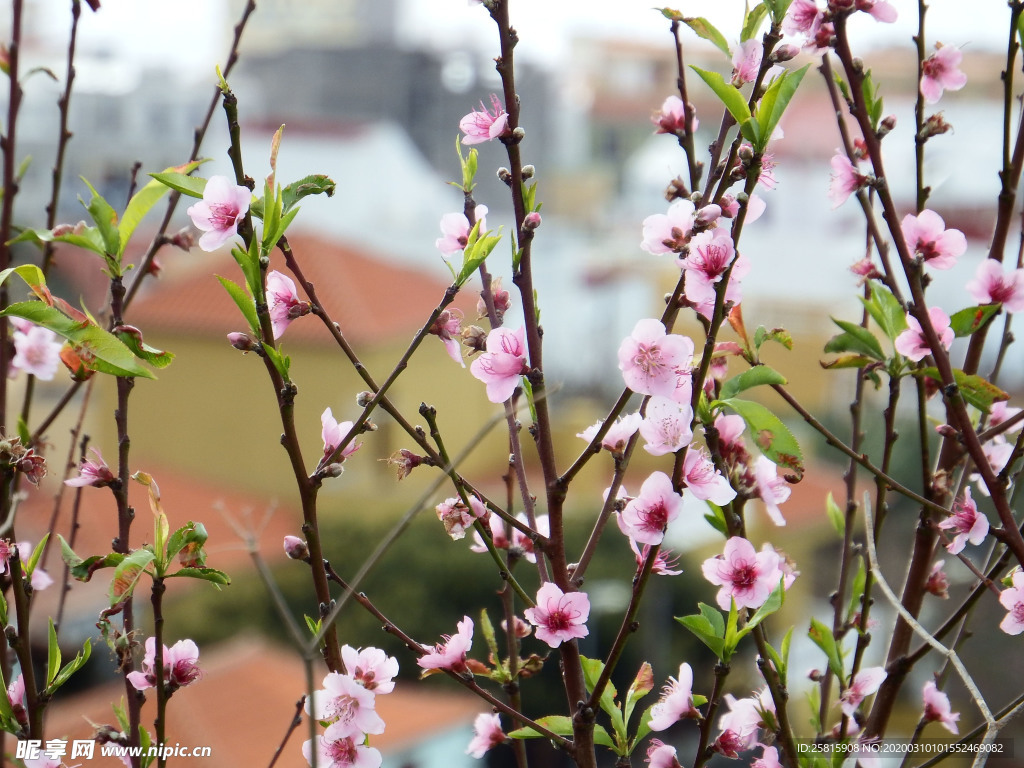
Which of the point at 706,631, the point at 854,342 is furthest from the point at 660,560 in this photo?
the point at 854,342

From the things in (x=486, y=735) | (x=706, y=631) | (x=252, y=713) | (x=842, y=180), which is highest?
(x=842, y=180)

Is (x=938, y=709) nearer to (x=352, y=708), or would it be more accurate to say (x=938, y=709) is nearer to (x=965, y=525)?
(x=965, y=525)

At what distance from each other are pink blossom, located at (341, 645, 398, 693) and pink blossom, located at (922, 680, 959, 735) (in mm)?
355

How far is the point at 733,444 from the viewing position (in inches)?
20.5

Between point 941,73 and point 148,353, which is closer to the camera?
point 148,353

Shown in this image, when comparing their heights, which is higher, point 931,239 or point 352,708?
point 931,239

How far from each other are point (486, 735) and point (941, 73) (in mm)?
473

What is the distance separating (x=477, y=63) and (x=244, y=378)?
7020 mm

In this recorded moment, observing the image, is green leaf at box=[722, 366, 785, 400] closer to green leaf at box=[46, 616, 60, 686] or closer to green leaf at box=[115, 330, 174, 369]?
green leaf at box=[115, 330, 174, 369]

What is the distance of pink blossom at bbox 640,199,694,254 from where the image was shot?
47 centimetres

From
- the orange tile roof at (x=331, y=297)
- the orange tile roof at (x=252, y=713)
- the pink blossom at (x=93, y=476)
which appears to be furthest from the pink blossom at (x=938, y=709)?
the orange tile roof at (x=331, y=297)

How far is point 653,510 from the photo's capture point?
1.50 ft

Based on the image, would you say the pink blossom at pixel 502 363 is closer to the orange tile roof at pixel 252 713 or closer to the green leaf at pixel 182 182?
the green leaf at pixel 182 182

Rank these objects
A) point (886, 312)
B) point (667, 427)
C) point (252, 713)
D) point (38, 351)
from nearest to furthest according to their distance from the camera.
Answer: point (667, 427)
point (886, 312)
point (38, 351)
point (252, 713)
